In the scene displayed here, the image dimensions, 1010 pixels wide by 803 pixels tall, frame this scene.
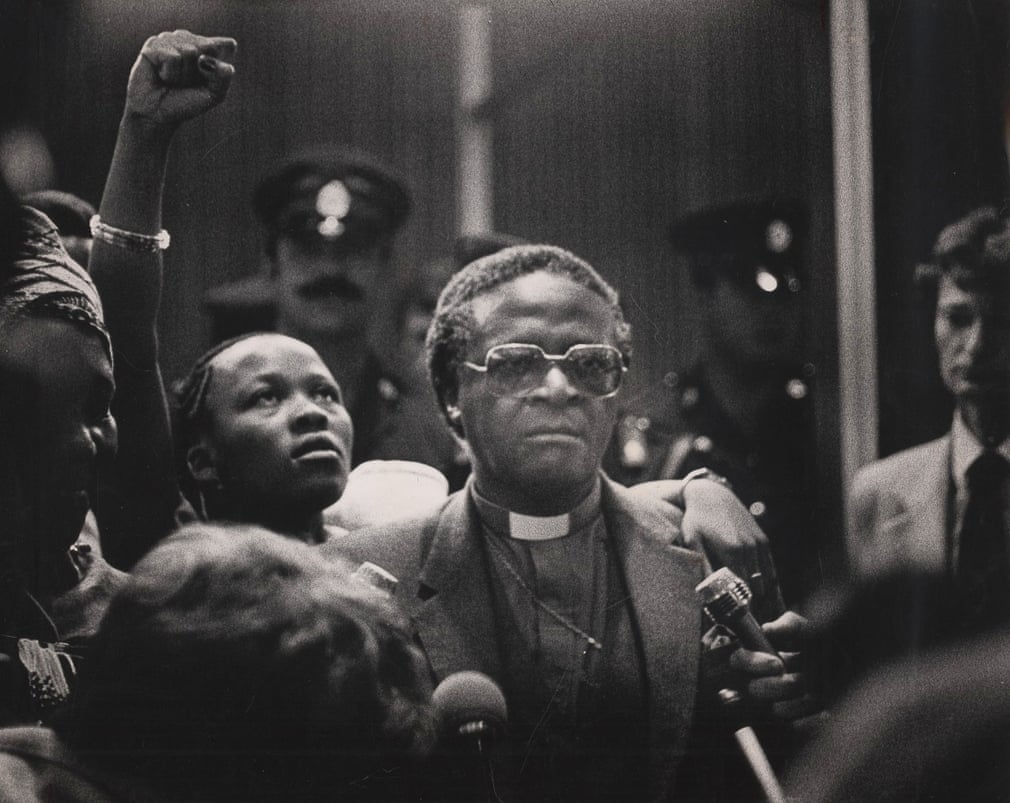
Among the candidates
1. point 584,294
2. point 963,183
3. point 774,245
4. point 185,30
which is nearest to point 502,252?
point 584,294

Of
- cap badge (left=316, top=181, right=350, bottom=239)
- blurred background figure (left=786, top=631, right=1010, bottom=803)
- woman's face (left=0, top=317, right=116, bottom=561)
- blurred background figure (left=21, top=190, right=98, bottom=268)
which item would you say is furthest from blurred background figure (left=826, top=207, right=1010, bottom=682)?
blurred background figure (left=21, top=190, right=98, bottom=268)

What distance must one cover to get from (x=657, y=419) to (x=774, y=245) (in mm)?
823

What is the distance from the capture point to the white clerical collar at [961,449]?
191 inches

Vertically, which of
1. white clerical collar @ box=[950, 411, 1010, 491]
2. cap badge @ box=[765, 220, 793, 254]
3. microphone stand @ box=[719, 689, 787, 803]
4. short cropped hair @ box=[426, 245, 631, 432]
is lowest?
microphone stand @ box=[719, 689, 787, 803]

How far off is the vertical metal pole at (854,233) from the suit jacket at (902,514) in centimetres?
10

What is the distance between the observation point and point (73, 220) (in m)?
4.57

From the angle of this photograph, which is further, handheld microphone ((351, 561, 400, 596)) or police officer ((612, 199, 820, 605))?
police officer ((612, 199, 820, 605))

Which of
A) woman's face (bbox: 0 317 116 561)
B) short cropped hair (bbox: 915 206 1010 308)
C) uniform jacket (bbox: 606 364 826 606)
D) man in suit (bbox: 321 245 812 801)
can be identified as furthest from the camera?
short cropped hair (bbox: 915 206 1010 308)

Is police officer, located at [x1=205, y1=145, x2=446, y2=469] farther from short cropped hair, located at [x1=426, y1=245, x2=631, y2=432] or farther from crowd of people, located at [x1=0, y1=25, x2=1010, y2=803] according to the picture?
short cropped hair, located at [x1=426, y1=245, x2=631, y2=432]

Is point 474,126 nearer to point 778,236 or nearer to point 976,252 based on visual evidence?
point 778,236

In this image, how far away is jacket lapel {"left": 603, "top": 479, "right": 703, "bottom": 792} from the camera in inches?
175

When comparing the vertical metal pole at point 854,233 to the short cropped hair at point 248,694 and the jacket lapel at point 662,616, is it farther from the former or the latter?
the short cropped hair at point 248,694

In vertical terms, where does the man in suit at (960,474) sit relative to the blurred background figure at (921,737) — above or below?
above

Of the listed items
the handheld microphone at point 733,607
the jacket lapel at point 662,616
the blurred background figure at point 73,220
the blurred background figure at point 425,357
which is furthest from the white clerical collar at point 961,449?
the blurred background figure at point 73,220
